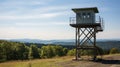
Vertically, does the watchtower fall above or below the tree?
above

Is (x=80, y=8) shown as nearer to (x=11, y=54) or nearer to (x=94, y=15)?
(x=94, y=15)

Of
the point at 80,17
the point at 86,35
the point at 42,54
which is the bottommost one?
the point at 42,54

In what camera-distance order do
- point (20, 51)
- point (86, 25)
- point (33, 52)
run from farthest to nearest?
point (33, 52)
point (20, 51)
point (86, 25)

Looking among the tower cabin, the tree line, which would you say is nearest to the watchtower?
the tower cabin

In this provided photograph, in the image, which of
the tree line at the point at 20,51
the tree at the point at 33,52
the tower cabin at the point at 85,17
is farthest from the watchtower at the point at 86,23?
the tree at the point at 33,52

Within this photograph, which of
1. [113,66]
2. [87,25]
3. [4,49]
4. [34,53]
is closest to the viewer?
[113,66]

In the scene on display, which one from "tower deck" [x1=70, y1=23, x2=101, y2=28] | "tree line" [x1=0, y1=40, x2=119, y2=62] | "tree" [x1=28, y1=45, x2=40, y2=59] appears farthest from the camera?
"tree" [x1=28, y1=45, x2=40, y2=59]

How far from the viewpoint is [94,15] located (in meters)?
40.5

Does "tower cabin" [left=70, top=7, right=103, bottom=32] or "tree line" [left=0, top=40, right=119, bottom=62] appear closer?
"tower cabin" [left=70, top=7, right=103, bottom=32]

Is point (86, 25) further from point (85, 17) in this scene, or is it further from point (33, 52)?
point (33, 52)

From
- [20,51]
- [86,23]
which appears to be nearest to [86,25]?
[86,23]

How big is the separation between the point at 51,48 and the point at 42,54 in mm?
6589

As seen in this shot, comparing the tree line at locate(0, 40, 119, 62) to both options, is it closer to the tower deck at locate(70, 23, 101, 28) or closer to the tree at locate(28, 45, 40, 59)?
the tree at locate(28, 45, 40, 59)

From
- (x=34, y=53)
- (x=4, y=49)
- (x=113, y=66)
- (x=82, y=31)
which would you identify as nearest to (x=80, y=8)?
(x=82, y=31)
